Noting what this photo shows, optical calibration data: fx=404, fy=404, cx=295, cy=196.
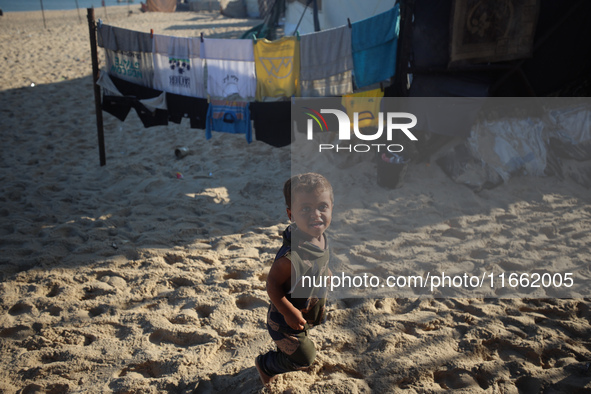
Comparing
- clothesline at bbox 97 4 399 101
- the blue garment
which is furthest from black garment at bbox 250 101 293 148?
the blue garment

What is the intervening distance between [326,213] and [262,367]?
0.99 metres

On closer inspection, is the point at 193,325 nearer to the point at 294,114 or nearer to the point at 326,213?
the point at 326,213

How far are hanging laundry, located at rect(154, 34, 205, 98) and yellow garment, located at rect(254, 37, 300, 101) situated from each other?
32.0 inches

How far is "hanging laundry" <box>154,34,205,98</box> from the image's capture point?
5.29 m

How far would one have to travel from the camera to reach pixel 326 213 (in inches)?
82.3

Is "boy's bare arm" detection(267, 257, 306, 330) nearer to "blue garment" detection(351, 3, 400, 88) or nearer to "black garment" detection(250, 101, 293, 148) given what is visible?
"black garment" detection(250, 101, 293, 148)

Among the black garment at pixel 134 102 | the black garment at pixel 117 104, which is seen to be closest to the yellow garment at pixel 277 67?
the black garment at pixel 134 102

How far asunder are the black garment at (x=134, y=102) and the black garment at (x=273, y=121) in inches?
54.8

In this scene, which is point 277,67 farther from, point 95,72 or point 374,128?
point 95,72

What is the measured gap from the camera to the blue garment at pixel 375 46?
4.99 m

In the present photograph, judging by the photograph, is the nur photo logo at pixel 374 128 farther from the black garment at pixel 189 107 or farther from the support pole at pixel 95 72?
the support pole at pixel 95 72

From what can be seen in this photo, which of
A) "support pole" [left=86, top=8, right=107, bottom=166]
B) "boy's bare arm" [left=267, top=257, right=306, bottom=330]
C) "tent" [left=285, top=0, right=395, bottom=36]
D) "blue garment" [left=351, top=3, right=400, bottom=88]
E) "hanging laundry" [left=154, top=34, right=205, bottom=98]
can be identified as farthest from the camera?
"tent" [left=285, top=0, right=395, bottom=36]

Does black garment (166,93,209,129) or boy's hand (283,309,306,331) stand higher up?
black garment (166,93,209,129)

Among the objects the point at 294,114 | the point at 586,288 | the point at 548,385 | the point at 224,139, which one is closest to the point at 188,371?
the point at 548,385
